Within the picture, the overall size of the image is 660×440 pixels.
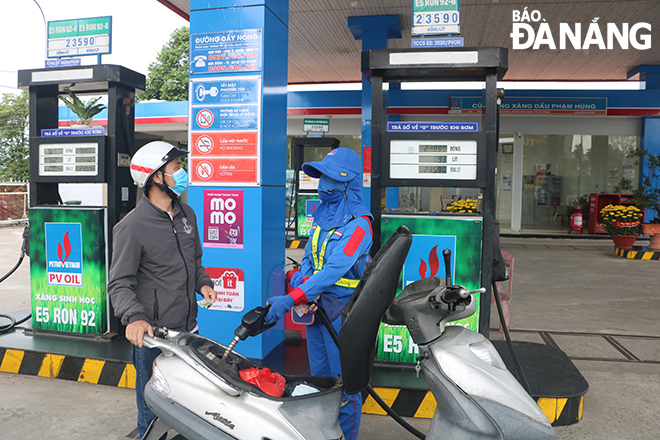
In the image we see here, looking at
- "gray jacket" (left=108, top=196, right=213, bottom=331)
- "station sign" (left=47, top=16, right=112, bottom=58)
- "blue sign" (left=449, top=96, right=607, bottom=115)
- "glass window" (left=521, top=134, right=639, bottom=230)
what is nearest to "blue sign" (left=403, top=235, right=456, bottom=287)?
"gray jacket" (left=108, top=196, right=213, bottom=331)

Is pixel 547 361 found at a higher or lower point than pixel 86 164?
lower

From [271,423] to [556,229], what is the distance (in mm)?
16473

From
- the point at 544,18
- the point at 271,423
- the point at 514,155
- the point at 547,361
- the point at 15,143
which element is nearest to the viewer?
the point at 271,423

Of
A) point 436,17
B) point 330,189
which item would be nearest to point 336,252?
point 330,189

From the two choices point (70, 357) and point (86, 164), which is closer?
point (70, 357)

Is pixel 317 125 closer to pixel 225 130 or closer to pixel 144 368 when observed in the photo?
pixel 225 130

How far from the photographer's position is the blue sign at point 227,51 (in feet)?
12.2

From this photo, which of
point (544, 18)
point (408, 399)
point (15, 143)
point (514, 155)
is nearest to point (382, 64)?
point (408, 399)

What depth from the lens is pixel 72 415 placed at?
3283 mm

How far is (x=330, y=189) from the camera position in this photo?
8.80ft

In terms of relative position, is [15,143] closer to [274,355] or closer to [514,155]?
[514,155]

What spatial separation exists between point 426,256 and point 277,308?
162cm

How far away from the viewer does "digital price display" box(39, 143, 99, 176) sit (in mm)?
4312

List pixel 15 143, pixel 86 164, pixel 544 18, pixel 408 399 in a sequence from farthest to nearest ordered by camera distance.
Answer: pixel 15 143 → pixel 544 18 → pixel 86 164 → pixel 408 399
